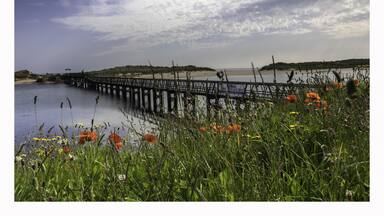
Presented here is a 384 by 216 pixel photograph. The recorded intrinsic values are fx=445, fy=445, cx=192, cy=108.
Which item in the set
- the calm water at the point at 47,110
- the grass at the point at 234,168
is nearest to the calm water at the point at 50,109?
the calm water at the point at 47,110

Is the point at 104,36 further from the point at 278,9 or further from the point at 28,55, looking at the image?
the point at 278,9

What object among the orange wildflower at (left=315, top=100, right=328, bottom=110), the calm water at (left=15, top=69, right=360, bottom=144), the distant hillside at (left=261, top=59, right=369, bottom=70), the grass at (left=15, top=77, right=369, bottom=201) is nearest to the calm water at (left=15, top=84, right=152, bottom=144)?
the calm water at (left=15, top=69, right=360, bottom=144)

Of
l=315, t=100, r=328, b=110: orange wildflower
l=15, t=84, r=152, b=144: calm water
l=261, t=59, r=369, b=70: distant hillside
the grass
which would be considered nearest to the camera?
the grass

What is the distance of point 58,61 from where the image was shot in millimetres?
3350

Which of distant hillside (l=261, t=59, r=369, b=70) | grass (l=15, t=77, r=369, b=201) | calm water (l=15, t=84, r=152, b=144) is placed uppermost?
distant hillside (l=261, t=59, r=369, b=70)

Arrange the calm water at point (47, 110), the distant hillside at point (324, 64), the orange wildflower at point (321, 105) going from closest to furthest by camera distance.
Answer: the orange wildflower at point (321, 105) → the distant hillside at point (324, 64) → the calm water at point (47, 110)

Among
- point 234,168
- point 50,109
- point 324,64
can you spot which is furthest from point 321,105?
point 50,109

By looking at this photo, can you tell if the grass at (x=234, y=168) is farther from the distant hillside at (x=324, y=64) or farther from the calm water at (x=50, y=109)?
the calm water at (x=50, y=109)

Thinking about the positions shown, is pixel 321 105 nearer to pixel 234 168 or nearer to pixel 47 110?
pixel 234 168

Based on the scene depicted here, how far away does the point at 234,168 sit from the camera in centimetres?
224

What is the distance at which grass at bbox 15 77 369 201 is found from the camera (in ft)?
7.24

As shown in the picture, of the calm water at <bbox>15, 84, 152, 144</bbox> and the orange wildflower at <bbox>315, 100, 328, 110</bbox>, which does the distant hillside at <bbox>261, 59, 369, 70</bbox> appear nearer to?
the orange wildflower at <bbox>315, 100, 328, 110</bbox>

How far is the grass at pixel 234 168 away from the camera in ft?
7.24
